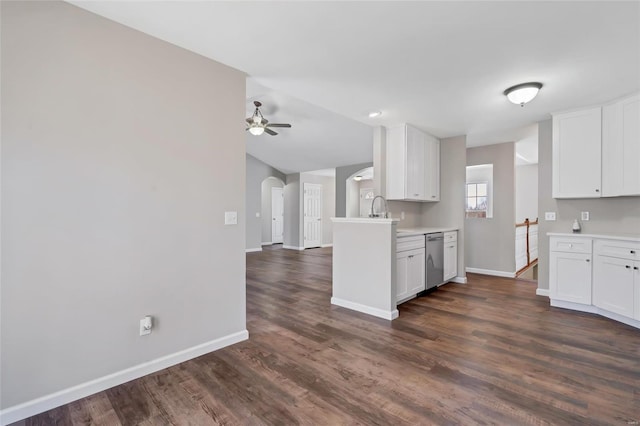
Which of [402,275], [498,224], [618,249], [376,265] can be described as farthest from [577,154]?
[376,265]

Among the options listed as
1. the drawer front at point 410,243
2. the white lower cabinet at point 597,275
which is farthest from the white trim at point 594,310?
the drawer front at point 410,243

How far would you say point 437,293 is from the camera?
4.33m

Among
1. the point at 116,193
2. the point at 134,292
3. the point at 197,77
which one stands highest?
the point at 197,77

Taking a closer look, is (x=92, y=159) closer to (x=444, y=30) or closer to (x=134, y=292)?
(x=134, y=292)

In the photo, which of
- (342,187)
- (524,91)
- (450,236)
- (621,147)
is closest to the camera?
(524,91)

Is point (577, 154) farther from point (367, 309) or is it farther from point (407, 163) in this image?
point (367, 309)

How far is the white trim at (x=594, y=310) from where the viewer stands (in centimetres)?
307

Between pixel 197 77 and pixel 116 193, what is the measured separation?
44.2 inches

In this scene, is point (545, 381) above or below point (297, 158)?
below

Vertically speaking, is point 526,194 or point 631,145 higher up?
point 631,145

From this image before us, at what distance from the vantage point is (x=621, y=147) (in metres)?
3.29

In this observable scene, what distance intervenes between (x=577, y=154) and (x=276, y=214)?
29.2 feet

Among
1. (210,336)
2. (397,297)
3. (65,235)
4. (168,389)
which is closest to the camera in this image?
(65,235)

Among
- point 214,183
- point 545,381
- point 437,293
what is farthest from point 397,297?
point 214,183
